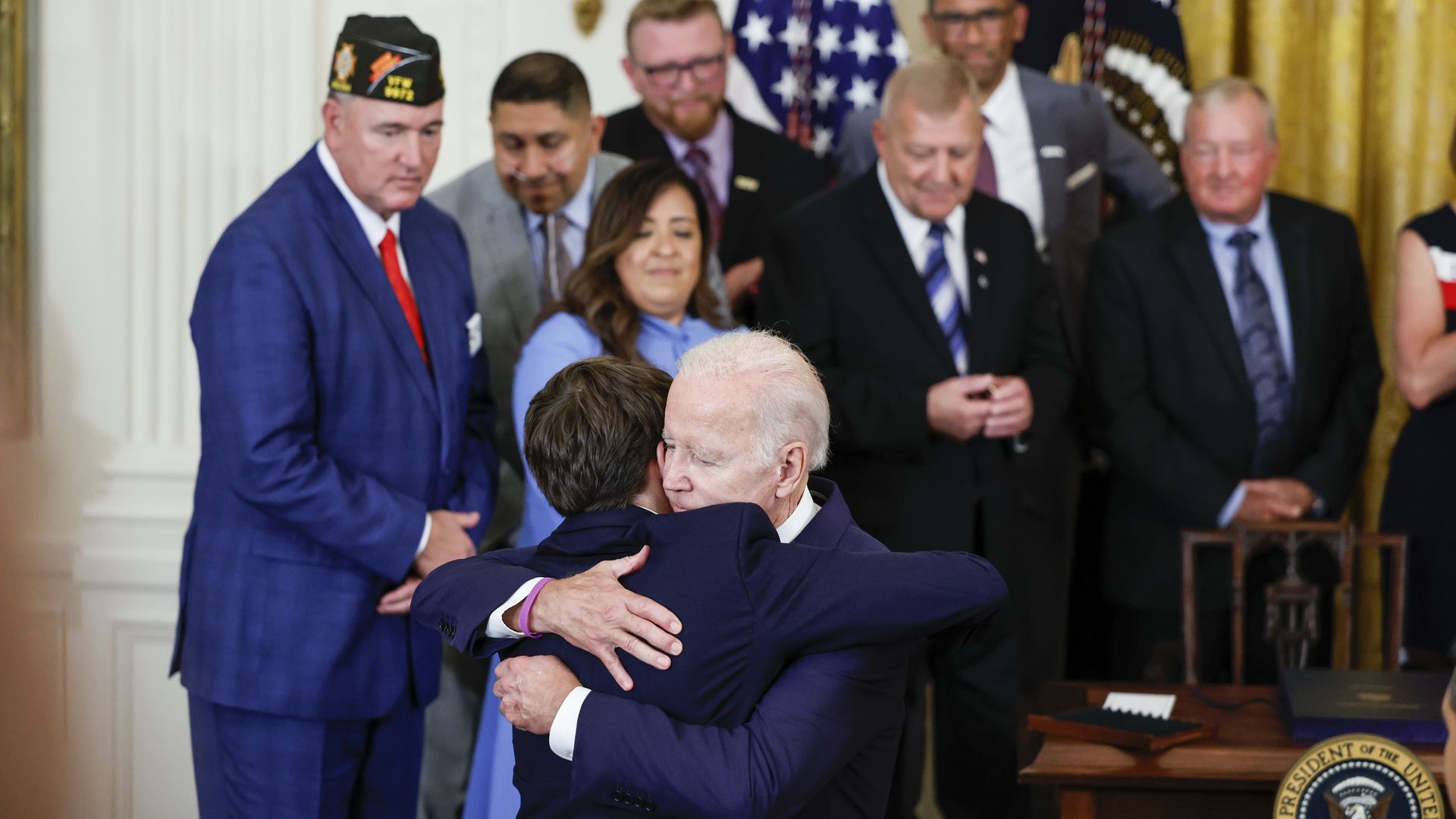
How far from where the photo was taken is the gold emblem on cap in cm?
331

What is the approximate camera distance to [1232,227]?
427 cm

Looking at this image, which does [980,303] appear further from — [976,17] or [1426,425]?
[1426,425]

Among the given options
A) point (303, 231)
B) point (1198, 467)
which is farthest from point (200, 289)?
point (1198, 467)

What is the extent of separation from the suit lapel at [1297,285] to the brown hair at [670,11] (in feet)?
5.21

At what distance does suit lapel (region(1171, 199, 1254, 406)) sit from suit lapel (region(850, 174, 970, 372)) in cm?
62

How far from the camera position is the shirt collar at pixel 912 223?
4129 mm

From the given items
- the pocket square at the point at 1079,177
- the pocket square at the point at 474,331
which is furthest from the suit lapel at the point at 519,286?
the pocket square at the point at 1079,177

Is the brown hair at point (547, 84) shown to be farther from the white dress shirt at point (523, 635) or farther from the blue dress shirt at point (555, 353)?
the white dress shirt at point (523, 635)

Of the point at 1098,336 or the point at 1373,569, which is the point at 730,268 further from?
the point at 1373,569

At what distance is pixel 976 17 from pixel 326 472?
2352 millimetres

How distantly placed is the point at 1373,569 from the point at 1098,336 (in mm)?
1469

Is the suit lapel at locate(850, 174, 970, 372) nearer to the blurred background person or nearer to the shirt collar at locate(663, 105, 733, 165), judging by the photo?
the shirt collar at locate(663, 105, 733, 165)

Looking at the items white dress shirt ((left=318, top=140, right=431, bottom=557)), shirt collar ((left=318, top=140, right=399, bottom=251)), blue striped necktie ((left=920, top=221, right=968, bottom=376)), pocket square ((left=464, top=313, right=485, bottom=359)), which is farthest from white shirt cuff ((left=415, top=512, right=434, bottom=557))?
blue striped necktie ((left=920, top=221, right=968, bottom=376))

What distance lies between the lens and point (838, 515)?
225 cm
